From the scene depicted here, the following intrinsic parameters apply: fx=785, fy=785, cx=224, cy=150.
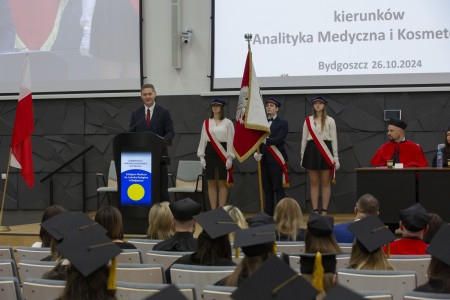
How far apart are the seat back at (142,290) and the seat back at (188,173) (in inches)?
307

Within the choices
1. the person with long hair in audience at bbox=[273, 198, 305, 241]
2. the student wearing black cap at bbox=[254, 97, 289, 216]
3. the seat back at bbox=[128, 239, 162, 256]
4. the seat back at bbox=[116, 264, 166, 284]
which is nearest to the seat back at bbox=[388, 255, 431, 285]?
the person with long hair in audience at bbox=[273, 198, 305, 241]

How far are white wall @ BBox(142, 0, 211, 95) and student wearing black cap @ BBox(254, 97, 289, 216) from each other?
1.85m

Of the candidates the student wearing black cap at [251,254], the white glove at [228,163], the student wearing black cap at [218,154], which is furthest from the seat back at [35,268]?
the student wearing black cap at [218,154]

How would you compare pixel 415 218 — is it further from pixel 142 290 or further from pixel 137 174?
pixel 137 174

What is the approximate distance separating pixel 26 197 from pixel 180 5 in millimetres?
4044

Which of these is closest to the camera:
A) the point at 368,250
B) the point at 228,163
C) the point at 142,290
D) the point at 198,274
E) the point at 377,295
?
the point at 377,295

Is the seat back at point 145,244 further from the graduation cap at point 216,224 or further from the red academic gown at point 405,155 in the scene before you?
the red academic gown at point 405,155

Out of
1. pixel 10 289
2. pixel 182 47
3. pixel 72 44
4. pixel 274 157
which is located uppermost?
pixel 72 44

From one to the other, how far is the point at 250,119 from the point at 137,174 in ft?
5.33

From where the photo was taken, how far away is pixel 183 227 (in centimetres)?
527

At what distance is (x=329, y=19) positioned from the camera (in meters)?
11.6

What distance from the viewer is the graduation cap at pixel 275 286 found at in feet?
9.11

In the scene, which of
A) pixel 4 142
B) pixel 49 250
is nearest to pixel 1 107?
pixel 4 142

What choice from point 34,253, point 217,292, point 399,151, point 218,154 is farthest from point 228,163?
point 217,292
